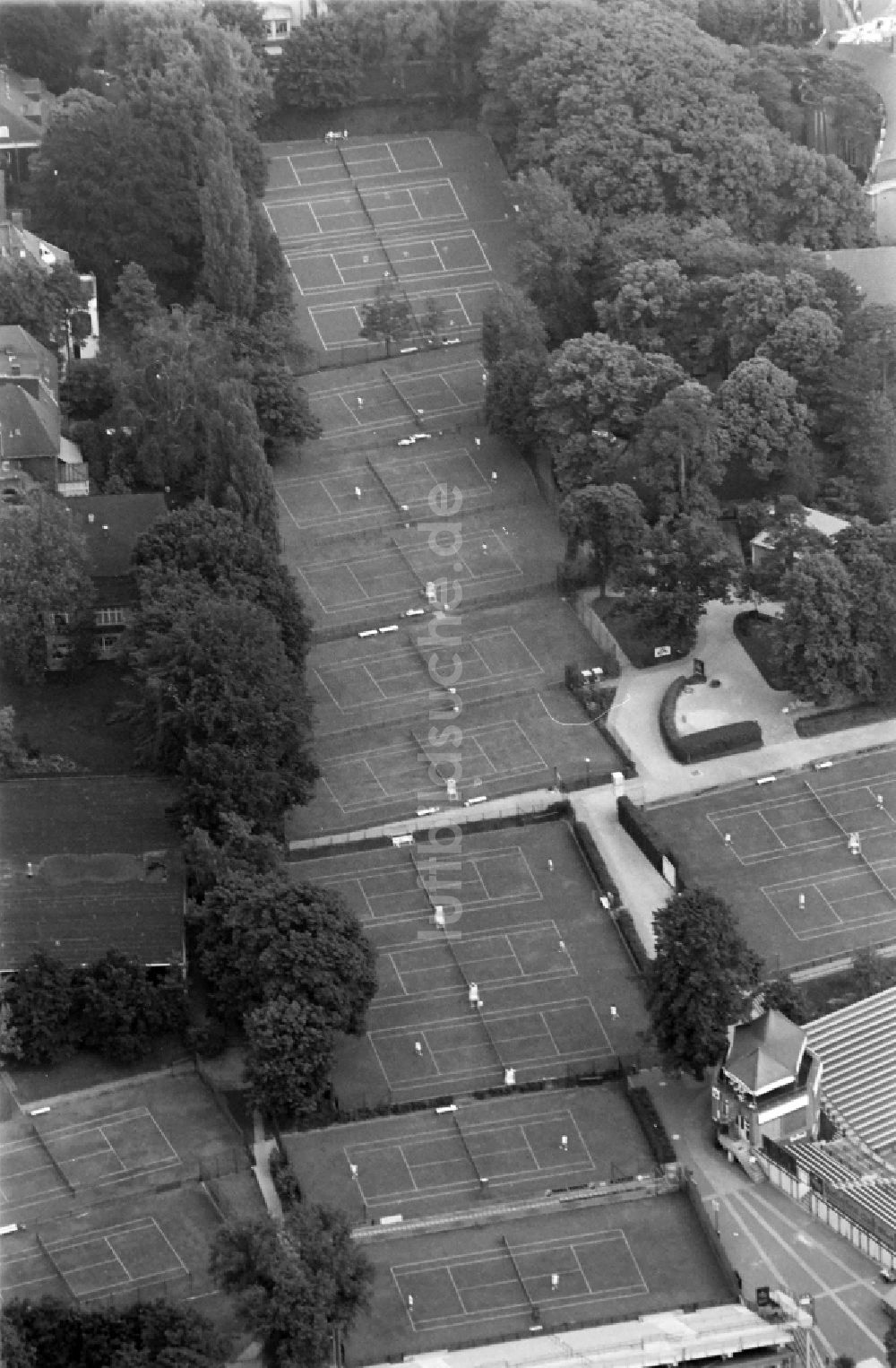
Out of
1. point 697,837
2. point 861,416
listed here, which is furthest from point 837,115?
point 697,837

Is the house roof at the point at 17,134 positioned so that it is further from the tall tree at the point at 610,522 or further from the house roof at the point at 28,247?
the tall tree at the point at 610,522

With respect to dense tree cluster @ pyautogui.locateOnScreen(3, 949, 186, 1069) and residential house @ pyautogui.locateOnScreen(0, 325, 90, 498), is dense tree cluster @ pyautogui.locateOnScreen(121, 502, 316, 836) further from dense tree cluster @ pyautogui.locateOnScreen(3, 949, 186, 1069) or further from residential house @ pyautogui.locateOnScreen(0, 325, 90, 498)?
residential house @ pyautogui.locateOnScreen(0, 325, 90, 498)

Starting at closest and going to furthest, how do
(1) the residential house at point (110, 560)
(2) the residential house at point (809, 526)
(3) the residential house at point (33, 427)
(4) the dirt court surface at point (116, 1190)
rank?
(4) the dirt court surface at point (116, 1190) → (1) the residential house at point (110, 560) → (2) the residential house at point (809, 526) → (3) the residential house at point (33, 427)

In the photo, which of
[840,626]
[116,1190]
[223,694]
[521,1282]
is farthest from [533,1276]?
[840,626]

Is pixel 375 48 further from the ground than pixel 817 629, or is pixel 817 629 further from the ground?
pixel 817 629

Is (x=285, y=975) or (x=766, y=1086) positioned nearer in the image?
(x=766, y=1086)

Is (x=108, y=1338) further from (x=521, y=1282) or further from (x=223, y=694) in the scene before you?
(x=223, y=694)

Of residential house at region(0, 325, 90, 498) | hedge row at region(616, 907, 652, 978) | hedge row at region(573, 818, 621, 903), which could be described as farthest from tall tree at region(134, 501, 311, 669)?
hedge row at region(616, 907, 652, 978)

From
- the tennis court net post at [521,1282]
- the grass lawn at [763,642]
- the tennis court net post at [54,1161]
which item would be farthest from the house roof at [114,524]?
the tennis court net post at [521,1282]
